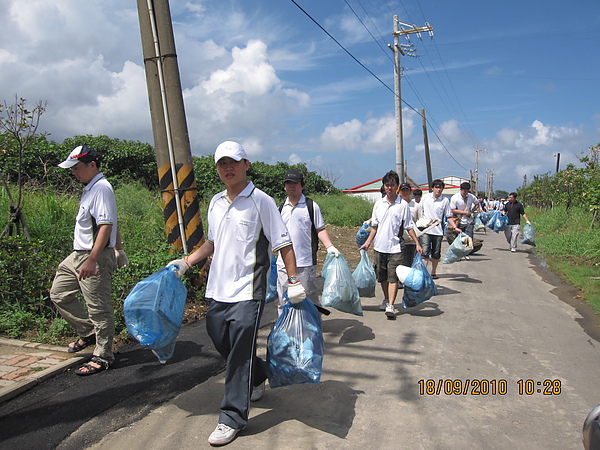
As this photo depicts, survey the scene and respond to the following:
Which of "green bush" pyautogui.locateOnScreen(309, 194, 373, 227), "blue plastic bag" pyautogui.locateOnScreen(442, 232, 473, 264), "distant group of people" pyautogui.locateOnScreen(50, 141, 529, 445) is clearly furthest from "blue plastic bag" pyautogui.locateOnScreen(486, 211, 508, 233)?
"distant group of people" pyautogui.locateOnScreen(50, 141, 529, 445)

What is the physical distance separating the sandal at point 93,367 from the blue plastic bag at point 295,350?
1782 mm

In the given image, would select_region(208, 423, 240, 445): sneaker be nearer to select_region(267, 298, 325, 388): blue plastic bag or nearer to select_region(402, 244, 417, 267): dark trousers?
select_region(267, 298, 325, 388): blue plastic bag

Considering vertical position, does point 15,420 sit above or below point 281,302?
below

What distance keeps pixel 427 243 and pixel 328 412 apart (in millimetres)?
5558

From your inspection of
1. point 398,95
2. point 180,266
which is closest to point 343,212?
point 398,95

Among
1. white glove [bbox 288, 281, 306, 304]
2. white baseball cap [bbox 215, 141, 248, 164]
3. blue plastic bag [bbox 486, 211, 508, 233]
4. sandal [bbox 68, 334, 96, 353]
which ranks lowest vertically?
blue plastic bag [bbox 486, 211, 508, 233]

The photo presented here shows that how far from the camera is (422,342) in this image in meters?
4.93

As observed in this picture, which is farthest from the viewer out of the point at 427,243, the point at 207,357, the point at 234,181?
the point at 427,243

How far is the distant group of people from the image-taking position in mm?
2986

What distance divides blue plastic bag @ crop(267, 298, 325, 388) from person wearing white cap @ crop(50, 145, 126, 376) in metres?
1.75

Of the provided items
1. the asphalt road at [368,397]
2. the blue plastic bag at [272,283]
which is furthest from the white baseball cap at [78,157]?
the blue plastic bag at [272,283]

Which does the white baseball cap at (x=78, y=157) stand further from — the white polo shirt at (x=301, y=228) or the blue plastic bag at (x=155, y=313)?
the white polo shirt at (x=301, y=228)

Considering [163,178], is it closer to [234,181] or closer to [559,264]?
[234,181]

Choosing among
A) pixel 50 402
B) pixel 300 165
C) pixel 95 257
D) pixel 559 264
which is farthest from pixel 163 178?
pixel 300 165
